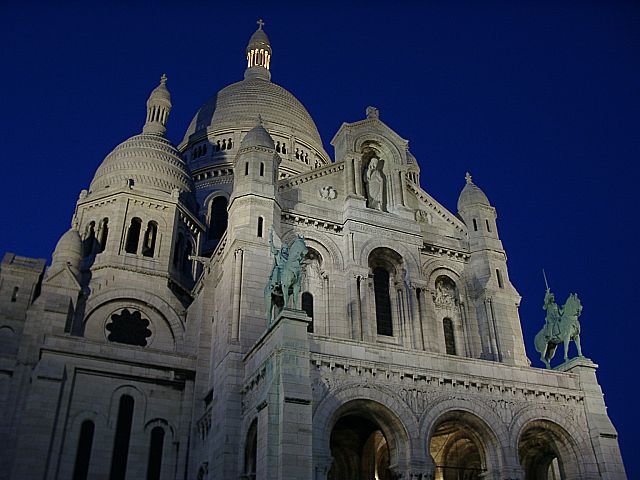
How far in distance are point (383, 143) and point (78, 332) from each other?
20.0 m

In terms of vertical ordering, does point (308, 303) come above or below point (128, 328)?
below

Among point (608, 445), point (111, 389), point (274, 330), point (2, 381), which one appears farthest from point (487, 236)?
point (2, 381)

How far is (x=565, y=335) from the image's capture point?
3111 centimetres

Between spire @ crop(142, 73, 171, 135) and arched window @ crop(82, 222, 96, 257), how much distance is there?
457 inches

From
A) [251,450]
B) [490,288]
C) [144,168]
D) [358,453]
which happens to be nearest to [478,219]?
[490,288]

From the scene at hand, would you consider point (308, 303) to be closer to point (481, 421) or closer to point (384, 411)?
point (384, 411)

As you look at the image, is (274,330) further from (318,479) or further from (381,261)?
(381,261)

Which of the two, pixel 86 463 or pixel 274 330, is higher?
pixel 274 330

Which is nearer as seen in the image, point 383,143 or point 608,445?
point 608,445

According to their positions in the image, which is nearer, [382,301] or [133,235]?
[382,301]

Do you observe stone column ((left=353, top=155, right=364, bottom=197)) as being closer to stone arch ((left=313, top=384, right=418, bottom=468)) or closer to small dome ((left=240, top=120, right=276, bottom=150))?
small dome ((left=240, top=120, right=276, bottom=150))

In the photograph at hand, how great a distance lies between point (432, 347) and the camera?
33.7 m

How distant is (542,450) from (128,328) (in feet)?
74.9

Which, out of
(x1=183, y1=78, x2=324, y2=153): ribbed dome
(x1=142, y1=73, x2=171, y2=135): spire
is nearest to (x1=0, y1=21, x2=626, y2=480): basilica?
(x1=142, y1=73, x2=171, y2=135): spire
